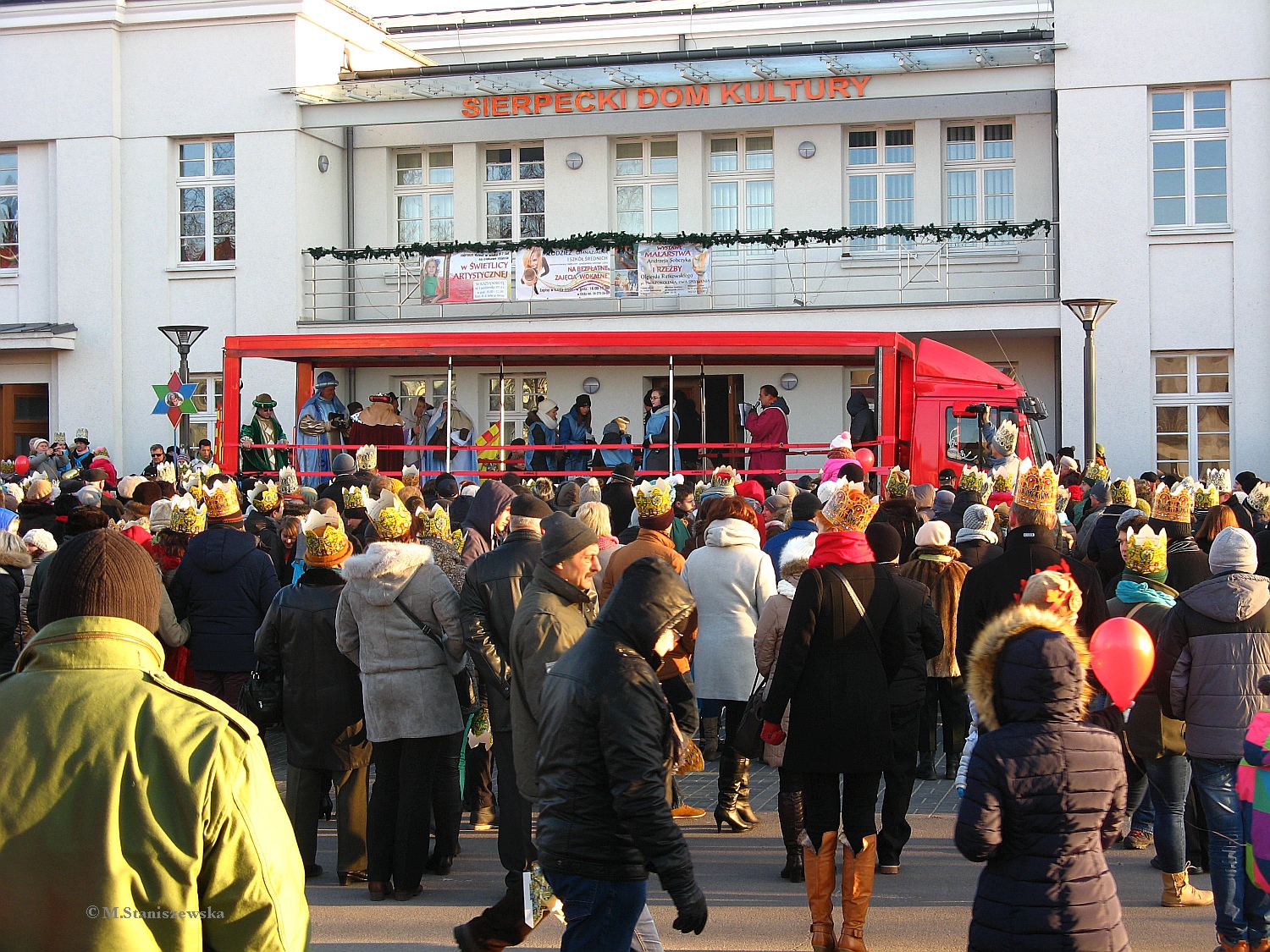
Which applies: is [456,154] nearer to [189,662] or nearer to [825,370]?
[825,370]

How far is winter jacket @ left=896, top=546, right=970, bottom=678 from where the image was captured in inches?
348

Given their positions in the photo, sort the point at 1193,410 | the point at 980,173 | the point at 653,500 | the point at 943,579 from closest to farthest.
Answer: the point at 653,500, the point at 943,579, the point at 1193,410, the point at 980,173

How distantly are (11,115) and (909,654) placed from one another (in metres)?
25.0

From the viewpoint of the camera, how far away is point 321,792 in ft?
23.8

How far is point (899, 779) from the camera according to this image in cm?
682

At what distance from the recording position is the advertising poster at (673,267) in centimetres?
2362

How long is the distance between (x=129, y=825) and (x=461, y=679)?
444 cm

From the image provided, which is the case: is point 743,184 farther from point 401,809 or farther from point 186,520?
point 401,809

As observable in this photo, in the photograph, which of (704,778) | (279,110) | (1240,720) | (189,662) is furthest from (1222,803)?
(279,110)

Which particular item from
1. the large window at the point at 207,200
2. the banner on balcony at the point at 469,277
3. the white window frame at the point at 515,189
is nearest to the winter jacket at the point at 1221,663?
the banner on balcony at the point at 469,277

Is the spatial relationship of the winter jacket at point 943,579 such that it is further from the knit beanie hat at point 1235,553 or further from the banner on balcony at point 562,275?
the banner on balcony at point 562,275

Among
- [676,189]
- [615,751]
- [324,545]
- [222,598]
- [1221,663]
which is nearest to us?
[615,751]

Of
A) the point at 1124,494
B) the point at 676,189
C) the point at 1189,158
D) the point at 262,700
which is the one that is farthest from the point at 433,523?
the point at 676,189

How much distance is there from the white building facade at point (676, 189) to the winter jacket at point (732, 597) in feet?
48.5
